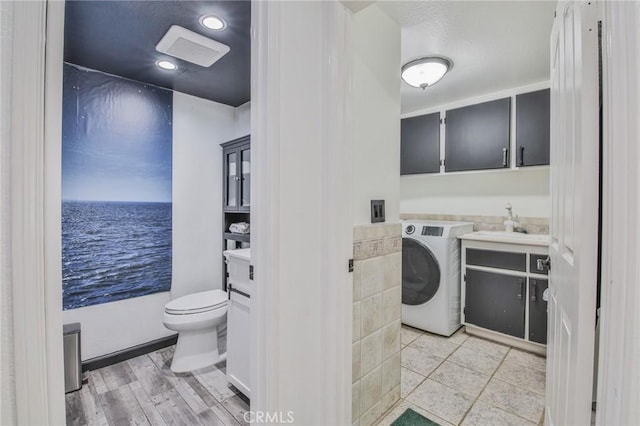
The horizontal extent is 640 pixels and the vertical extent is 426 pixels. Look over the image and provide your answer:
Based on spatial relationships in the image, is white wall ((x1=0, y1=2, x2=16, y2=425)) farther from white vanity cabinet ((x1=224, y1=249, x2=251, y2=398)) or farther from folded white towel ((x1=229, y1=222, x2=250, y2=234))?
folded white towel ((x1=229, y1=222, x2=250, y2=234))

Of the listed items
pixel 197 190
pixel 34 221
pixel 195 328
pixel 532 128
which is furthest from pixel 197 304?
pixel 532 128

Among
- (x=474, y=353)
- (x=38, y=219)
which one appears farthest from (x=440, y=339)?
(x=38, y=219)

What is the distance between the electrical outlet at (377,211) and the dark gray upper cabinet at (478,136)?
67.6 inches

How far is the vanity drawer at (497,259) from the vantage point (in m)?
2.26

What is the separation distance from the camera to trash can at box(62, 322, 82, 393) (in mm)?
1765

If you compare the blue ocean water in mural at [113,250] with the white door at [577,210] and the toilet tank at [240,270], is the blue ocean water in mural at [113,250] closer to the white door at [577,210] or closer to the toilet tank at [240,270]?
the toilet tank at [240,270]

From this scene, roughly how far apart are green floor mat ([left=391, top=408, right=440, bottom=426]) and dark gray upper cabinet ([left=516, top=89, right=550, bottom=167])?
2163mm

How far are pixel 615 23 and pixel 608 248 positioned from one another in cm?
46

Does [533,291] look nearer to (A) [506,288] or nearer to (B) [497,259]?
(A) [506,288]

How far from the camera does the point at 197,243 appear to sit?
2.65m

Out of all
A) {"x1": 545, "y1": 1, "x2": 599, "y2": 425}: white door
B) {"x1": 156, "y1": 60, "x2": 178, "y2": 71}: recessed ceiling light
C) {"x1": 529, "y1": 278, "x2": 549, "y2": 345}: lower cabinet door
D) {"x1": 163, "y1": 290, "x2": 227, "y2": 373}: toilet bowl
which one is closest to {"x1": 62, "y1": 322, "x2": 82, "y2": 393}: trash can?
{"x1": 163, "y1": 290, "x2": 227, "y2": 373}: toilet bowl

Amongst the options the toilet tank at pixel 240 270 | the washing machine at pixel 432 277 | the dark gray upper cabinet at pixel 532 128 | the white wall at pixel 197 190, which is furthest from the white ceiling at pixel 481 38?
the white wall at pixel 197 190

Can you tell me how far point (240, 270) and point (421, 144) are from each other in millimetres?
2363

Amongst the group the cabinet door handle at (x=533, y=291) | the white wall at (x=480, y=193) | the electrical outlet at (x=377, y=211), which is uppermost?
the white wall at (x=480, y=193)
